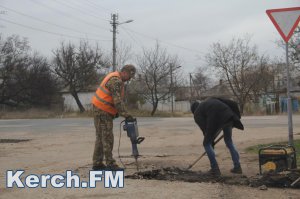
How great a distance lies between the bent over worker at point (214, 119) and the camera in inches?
283

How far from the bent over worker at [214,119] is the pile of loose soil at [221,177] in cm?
38

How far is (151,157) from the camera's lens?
9797 millimetres

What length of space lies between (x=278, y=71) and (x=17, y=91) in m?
32.6

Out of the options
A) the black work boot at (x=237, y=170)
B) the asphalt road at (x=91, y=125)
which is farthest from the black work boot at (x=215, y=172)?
the asphalt road at (x=91, y=125)

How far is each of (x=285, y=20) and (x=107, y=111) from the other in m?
3.55

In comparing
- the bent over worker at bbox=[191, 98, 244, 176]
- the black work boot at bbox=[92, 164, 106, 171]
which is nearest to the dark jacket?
the bent over worker at bbox=[191, 98, 244, 176]

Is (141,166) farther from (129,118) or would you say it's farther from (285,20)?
(285,20)

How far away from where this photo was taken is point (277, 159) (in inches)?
267

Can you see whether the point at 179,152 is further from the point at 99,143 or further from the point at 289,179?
the point at 289,179

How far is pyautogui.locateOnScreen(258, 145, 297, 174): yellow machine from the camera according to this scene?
6.71 metres

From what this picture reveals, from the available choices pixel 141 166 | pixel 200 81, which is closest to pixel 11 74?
pixel 200 81

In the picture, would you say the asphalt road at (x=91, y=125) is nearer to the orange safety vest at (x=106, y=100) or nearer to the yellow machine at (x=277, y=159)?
the orange safety vest at (x=106, y=100)

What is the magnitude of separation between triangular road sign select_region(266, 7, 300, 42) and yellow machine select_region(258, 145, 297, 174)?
2.16 meters

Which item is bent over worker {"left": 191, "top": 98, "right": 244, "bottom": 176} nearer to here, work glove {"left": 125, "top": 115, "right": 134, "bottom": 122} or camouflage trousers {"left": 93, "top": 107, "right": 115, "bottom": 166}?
work glove {"left": 125, "top": 115, "right": 134, "bottom": 122}
